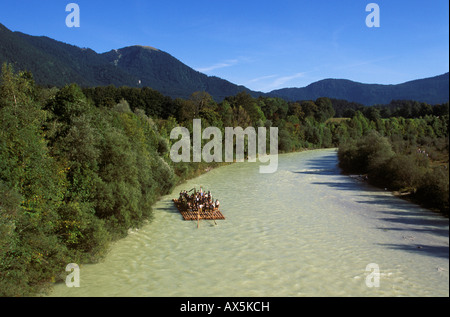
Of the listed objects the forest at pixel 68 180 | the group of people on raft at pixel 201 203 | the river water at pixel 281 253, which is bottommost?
the river water at pixel 281 253

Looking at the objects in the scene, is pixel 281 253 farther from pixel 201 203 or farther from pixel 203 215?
pixel 201 203

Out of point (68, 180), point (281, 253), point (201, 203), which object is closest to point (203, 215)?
point (201, 203)

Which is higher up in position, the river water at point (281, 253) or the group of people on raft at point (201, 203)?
the group of people on raft at point (201, 203)

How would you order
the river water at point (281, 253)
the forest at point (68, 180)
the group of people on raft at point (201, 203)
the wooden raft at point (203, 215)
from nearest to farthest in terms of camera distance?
the forest at point (68, 180) < the river water at point (281, 253) < the wooden raft at point (203, 215) < the group of people on raft at point (201, 203)

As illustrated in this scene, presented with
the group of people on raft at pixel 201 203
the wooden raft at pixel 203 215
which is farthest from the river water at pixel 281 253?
the group of people on raft at pixel 201 203

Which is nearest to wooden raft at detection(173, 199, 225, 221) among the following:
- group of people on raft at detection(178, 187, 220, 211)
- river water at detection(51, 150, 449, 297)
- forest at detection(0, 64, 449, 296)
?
group of people on raft at detection(178, 187, 220, 211)

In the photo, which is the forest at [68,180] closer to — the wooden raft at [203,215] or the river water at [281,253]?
the river water at [281,253]

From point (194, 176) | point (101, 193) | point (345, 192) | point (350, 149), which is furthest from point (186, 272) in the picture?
point (350, 149)

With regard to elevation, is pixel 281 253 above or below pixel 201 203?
below
